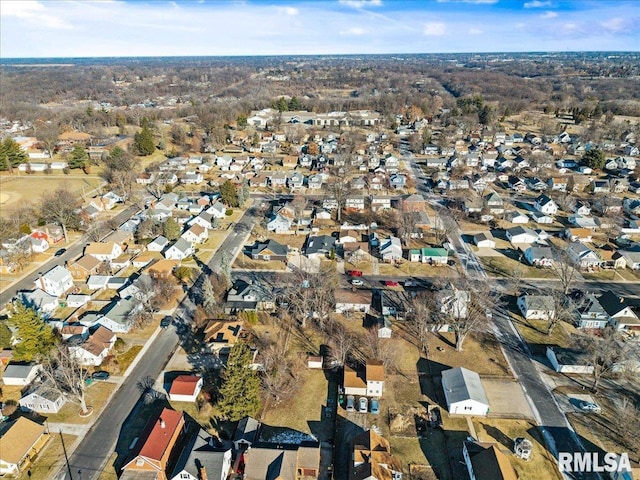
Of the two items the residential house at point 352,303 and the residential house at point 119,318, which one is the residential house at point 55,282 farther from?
the residential house at point 352,303

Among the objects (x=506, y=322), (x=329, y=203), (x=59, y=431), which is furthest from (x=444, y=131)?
(x=59, y=431)


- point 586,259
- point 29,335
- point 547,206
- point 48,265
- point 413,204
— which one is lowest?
point 48,265

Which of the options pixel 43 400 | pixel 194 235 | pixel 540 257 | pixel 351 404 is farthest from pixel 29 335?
pixel 540 257

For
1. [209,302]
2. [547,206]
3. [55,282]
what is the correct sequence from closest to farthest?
[209,302], [55,282], [547,206]

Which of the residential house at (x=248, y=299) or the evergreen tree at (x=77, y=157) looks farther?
the evergreen tree at (x=77, y=157)

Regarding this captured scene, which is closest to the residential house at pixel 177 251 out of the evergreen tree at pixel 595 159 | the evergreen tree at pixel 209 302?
the evergreen tree at pixel 209 302

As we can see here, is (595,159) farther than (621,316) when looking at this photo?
Yes

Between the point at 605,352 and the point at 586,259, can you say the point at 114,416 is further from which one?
the point at 586,259
